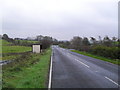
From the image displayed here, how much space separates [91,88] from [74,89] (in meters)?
0.90

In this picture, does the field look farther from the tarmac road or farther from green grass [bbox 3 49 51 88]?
the tarmac road

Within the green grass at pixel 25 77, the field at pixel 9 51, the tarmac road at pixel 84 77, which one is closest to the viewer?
the green grass at pixel 25 77

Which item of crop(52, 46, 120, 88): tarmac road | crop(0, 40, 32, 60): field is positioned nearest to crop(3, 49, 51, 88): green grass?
crop(52, 46, 120, 88): tarmac road

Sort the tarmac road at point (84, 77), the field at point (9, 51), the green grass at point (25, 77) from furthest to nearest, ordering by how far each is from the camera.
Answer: the field at point (9, 51)
the tarmac road at point (84, 77)
the green grass at point (25, 77)

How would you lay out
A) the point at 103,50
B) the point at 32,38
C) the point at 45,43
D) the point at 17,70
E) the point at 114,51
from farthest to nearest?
1. the point at 32,38
2. the point at 45,43
3. the point at 103,50
4. the point at 114,51
5. the point at 17,70

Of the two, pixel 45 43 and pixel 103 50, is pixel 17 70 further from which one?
Result: pixel 45 43

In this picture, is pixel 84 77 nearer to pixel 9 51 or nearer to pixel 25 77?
pixel 25 77

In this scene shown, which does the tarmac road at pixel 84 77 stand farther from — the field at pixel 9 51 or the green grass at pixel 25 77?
the field at pixel 9 51

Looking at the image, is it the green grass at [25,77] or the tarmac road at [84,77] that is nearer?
the green grass at [25,77]

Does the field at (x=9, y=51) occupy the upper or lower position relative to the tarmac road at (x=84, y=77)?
upper

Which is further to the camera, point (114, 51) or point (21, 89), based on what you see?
point (114, 51)

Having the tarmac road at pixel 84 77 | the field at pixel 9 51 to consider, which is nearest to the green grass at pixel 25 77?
the tarmac road at pixel 84 77

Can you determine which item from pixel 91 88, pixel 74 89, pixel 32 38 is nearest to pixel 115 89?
pixel 91 88

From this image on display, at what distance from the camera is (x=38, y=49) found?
132 ft
